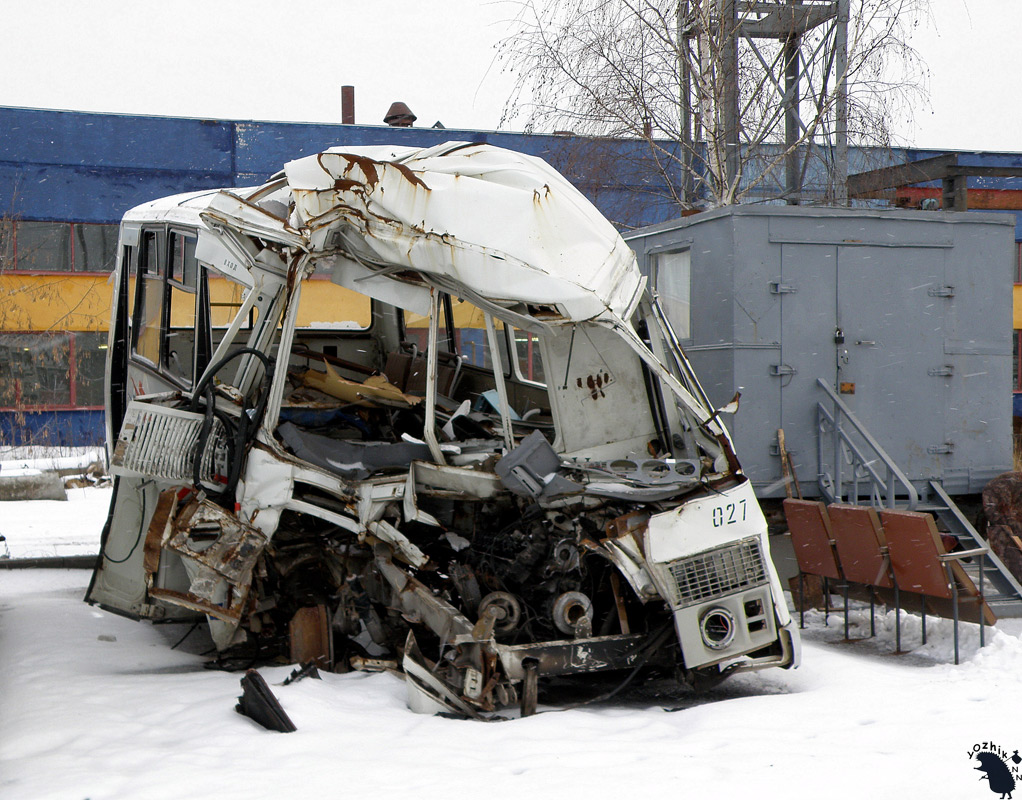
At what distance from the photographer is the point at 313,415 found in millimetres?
6418

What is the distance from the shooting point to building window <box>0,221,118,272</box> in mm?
21906

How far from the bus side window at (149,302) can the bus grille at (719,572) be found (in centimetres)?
436

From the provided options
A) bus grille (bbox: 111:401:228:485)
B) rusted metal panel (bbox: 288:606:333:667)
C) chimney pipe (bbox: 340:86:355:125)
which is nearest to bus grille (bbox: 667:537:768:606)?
rusted metal panel (bbox: 288:606:333:667)

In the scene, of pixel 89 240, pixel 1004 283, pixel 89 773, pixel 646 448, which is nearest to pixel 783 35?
pixel 1004 283

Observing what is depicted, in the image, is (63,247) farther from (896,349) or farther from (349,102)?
(896,349)

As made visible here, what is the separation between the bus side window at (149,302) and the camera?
781 cm

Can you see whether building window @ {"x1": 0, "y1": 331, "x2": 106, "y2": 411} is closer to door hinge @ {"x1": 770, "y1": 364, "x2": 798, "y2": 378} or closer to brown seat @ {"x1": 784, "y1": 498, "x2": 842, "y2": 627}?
door hinge @ {"x1": 770, "y1": 364, "x2": 798, "y2": 378}

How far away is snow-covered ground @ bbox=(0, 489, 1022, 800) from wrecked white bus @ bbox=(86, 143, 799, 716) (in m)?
0.32

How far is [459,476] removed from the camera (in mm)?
5555

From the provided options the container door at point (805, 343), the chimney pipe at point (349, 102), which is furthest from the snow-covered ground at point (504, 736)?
the chimney pipe at point (349, 102)

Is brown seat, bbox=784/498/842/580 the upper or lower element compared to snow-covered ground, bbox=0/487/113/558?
upper

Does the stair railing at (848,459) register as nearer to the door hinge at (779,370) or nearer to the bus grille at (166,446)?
the door hinge at (779,370)

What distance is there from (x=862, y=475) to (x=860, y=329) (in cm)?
129

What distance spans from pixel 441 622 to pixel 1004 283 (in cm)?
673
